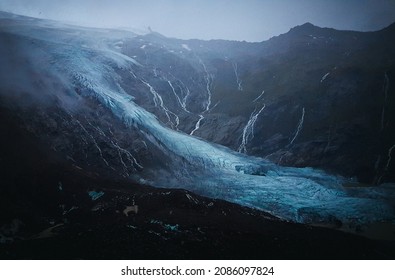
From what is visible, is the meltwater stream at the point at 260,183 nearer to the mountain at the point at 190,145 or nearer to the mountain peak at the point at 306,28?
the mountain at the point at 190,145

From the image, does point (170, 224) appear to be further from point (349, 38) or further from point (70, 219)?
point (349, 38)

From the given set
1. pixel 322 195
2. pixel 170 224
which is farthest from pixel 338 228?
pixel 170 224

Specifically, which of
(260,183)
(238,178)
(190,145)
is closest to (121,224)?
(238,178)

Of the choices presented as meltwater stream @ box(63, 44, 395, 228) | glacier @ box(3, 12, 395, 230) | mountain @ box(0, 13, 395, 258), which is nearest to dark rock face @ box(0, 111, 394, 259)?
mountain @ box(0, 13, 395, 258)

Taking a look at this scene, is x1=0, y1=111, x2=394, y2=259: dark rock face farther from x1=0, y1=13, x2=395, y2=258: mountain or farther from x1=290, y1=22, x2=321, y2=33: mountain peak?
x1=290, y1=22, x2=321, y2=33: mountain peak

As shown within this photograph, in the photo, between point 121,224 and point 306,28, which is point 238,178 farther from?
point 306,28

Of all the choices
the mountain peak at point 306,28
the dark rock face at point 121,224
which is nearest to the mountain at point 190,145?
the dark rock face at point 121,224
